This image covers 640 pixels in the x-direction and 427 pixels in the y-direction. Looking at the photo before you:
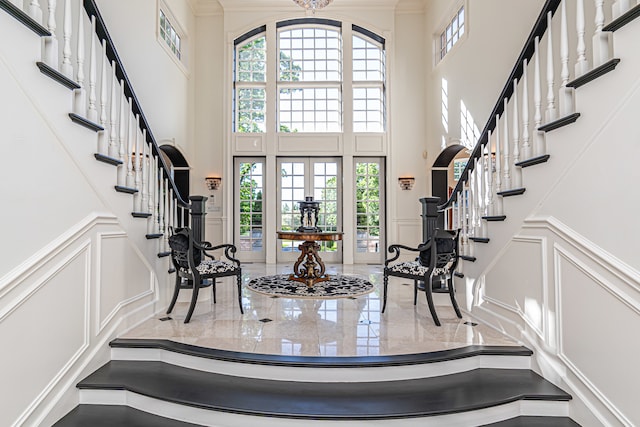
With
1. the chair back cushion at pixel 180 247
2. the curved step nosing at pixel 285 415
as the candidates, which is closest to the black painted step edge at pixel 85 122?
the chair back cushion at pixel 180 247

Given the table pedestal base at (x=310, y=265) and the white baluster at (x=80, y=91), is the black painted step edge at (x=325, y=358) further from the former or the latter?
the table pedestal base at (x=310, y=265)

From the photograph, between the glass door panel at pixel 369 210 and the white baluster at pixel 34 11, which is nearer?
the white baluster at pixel 34 11

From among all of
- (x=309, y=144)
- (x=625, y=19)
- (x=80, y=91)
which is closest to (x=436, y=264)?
(x=625, y=19)

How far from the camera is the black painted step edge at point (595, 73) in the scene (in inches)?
69.2

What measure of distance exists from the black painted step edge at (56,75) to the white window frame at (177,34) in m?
4.50

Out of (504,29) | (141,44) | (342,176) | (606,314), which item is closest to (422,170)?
(342,176)

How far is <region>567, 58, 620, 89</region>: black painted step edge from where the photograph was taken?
176 centimetres

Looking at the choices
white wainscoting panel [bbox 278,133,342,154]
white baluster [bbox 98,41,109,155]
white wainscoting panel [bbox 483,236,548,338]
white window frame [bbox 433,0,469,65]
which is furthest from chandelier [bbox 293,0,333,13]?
white wainscoting panel [bbox 483,236,548,338]

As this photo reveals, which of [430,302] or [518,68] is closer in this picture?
[518,68]

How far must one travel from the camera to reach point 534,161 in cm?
243

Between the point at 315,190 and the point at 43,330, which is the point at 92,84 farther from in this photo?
the point at 315,190

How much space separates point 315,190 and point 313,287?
353 centimetres

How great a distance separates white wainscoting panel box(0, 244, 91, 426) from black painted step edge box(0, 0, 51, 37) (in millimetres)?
1165

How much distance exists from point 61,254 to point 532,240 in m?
2.90
